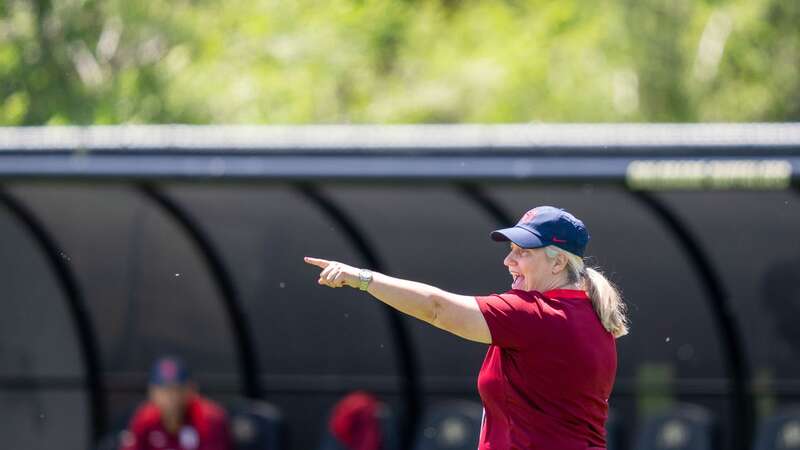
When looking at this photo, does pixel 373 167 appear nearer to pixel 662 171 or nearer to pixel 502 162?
pixel 502 162

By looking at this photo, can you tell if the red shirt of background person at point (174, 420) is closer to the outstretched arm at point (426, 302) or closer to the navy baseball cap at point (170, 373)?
the navy baseball cap at point (170, 373)

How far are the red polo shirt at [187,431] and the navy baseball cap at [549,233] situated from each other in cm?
441

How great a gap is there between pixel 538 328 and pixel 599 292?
0.27m

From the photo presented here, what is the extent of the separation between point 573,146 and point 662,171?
422mm

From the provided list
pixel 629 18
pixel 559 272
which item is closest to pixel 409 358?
pixel 559 272

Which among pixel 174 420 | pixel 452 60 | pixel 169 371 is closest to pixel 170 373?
pixel 169 371

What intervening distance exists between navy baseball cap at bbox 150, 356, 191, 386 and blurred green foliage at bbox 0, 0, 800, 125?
2.53m

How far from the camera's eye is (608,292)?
388 cm

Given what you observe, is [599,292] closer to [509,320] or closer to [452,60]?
[509,320]

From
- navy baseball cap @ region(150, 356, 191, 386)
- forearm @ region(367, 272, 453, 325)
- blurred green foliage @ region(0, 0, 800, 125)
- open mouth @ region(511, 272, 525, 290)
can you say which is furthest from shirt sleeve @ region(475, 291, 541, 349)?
blurred green foliage @ region(0, 0, 800, 125)

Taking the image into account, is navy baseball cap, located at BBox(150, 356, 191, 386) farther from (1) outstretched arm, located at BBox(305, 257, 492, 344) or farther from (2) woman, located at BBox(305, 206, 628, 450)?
(1) outstretched arm, located at BBox(305, 257, 492, 344)

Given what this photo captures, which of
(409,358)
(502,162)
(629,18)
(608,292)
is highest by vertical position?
(629,18)

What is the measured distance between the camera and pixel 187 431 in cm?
796

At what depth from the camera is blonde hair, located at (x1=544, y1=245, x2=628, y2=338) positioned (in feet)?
12.6
